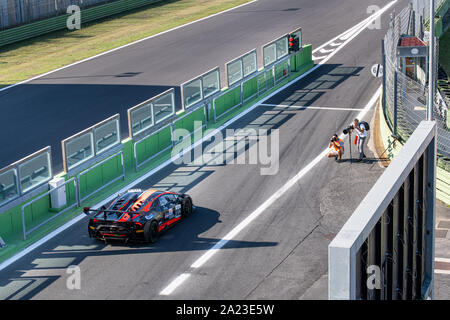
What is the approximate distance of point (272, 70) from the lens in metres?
37.0

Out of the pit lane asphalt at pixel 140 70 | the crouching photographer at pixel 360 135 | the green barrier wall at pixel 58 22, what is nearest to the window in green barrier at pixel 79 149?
the pit lane asphalt at pixel 140 70

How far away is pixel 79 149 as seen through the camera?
23.8 m

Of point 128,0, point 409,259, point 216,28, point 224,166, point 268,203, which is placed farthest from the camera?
point 128,0

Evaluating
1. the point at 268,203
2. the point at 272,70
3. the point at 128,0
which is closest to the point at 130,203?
the point at 268,203

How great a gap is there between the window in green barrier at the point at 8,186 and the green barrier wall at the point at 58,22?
28.1m

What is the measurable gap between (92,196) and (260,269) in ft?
24.9

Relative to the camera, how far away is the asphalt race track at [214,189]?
718 inches

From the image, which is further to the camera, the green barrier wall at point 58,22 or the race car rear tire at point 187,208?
the green barrier wall at point 58,22

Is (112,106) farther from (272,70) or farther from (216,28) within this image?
(216,28)

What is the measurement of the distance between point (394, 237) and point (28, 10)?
1748 inches

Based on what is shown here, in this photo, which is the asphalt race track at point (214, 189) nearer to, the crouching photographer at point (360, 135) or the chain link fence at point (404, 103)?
the crouching photographer at point (360, 135)

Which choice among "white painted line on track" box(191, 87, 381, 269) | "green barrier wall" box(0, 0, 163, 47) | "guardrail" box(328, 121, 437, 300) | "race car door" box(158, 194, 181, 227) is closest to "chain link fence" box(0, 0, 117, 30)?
"green barrier wall" box(0, 0, 163, 47)

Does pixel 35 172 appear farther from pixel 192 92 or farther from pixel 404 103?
pixel 404 103

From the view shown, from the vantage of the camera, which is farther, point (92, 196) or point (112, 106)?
point (112, 106)
